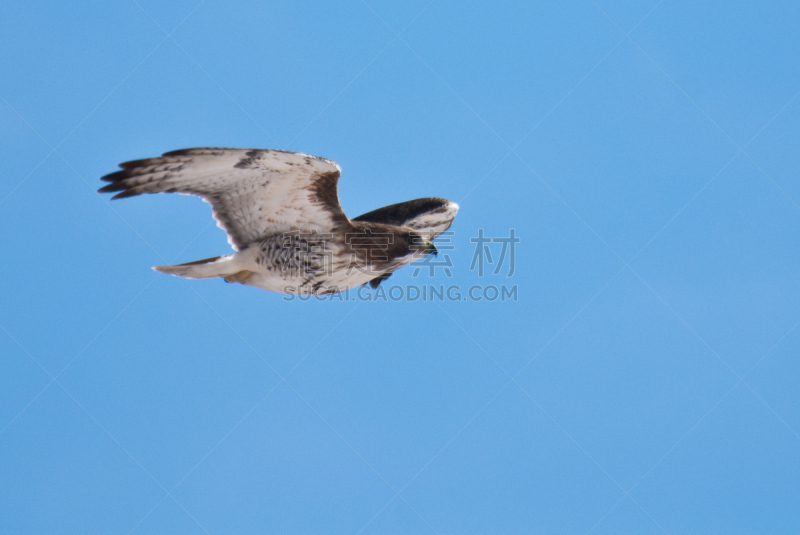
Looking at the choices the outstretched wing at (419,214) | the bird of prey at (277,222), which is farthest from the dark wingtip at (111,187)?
the outstretched wing at (419,214)

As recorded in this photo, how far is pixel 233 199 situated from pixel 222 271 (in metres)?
0.84

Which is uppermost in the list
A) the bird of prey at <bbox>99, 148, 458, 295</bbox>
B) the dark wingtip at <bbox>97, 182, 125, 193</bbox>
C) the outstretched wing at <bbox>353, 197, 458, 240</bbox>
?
the outstretched wing at <bbox>353, 197, 458, 240</bbox>

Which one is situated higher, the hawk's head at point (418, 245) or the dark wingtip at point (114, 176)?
the hawk's head at point (418, 245)

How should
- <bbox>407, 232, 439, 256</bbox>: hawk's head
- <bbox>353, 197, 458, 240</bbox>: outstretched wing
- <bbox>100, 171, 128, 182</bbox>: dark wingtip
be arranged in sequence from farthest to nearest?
<bbox>353, 197, 458, 240</bbox>: outstretched wing → <bbox>407, 232, 439, 256</bbox>: hawk's head → <bbox>100, 171, 128, 182</bbox>: dark wingtip

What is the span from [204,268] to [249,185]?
111 centimetres

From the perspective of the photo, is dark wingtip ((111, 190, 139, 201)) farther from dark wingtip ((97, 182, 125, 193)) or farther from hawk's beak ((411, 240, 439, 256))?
hawk's beak ((411, 240, 439, 256))

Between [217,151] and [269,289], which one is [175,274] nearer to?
[269,289]

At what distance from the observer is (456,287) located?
31.8ft

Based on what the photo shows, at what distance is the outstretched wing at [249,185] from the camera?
7.67 meters

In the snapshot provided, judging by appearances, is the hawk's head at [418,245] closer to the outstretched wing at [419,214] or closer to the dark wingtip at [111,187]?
the outstretched wing at [419,214]

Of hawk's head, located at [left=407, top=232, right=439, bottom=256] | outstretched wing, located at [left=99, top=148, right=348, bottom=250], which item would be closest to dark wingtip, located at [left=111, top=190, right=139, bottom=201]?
outstretched wing, located at [left=99, top=148, right=348, bottom=250]

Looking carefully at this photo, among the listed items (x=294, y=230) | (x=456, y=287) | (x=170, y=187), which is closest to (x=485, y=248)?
(x=456, y=287)

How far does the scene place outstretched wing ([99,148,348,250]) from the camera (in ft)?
25.2

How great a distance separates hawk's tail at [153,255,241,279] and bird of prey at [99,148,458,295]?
0.01m
